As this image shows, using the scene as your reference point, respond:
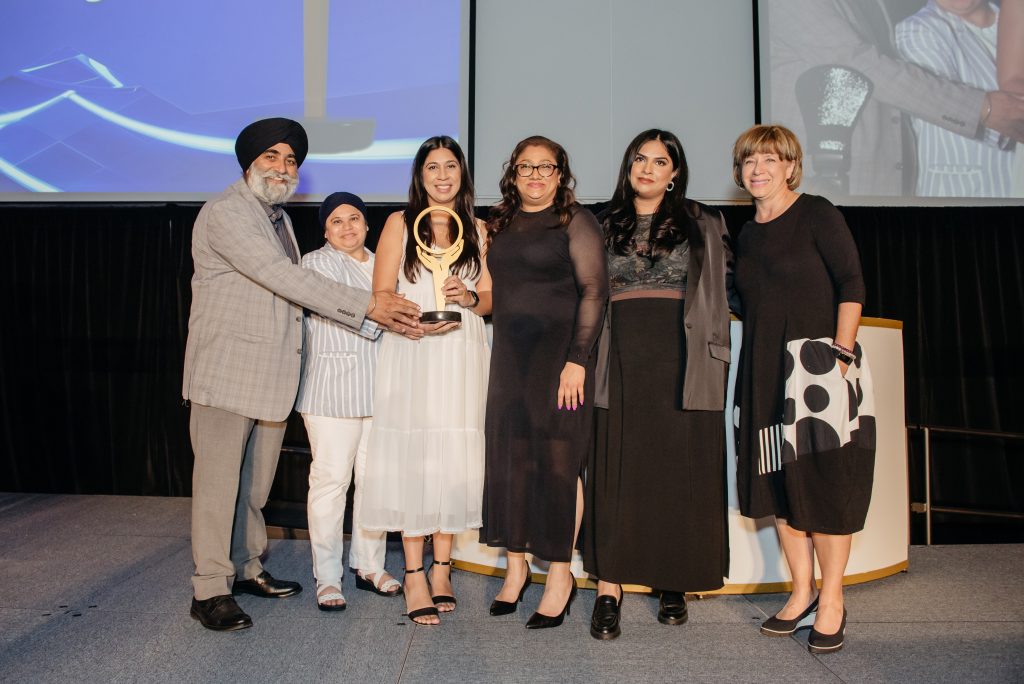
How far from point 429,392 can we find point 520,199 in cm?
70

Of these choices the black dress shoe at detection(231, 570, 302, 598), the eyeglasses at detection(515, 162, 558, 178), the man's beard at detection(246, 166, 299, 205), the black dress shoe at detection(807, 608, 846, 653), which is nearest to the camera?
the black dress shoe at detection(807, 608, 846, 653)

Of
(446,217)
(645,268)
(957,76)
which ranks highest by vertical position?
(957,76)

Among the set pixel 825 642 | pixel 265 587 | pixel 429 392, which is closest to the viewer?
pixel 825 642

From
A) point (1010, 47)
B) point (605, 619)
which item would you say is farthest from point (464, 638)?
point (1010, 47)

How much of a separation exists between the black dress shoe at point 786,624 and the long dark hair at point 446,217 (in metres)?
1.46

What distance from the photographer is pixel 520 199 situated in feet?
8.52

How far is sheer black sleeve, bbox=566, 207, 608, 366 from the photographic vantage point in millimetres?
2416

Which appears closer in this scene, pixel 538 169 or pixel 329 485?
pixel 538 169

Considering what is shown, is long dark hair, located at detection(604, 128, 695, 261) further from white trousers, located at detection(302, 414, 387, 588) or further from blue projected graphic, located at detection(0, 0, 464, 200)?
blue projected graphic, located at detection(0, 0, 464, 200)

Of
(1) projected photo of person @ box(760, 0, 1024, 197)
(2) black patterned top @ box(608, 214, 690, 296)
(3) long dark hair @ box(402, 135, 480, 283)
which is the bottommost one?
(2) black patterned top @ box(608, 214, 690, 296)

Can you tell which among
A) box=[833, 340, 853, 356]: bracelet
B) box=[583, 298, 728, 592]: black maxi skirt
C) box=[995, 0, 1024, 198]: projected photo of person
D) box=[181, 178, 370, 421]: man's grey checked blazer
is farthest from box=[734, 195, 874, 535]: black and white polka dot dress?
box=[995, 0, 1024, 198]: projected photo of person

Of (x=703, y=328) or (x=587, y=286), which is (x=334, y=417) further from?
(x=703, y=328)

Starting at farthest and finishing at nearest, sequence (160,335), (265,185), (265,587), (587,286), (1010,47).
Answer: (160,335) → (1010,47) → (265,587) → (265,185) → (587,286)

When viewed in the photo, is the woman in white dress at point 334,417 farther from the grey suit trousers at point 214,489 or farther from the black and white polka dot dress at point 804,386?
the black and white polka dot dress at point 804,386
